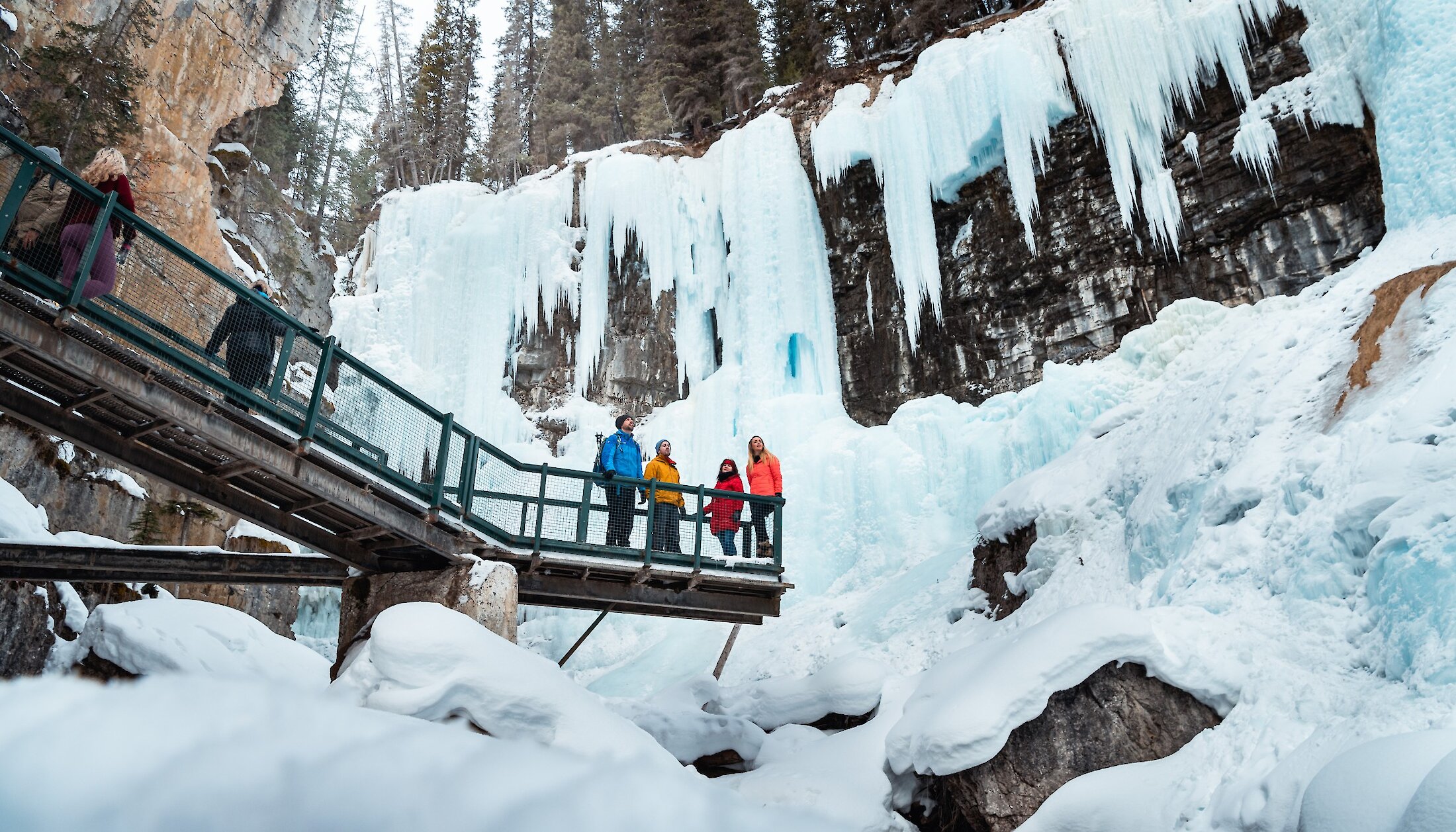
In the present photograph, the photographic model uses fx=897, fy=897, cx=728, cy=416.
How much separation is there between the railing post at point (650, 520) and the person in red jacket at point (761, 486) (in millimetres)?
1119

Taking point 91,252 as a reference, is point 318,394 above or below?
below

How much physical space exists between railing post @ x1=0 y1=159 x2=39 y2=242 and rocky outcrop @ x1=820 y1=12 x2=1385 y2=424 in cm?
1613

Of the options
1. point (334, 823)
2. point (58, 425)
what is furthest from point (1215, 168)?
point (334, 823)

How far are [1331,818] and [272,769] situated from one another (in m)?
4.24

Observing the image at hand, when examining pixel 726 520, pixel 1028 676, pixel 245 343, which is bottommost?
pixel 1028 676

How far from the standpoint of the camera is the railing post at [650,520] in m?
8.30

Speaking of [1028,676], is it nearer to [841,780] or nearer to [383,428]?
[841,780]

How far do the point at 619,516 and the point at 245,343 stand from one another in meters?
3.58

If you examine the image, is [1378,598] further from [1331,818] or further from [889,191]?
[889,191]

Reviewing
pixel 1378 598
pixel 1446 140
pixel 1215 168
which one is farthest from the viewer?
pixel 1215 168

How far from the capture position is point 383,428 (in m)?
7.22

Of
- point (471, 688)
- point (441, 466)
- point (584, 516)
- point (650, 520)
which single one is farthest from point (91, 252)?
point (650, 520)

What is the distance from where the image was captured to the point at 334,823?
98 cm

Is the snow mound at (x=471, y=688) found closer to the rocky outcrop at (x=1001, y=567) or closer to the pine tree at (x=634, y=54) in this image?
the rocky outcrop at (x=1001, y=567)
